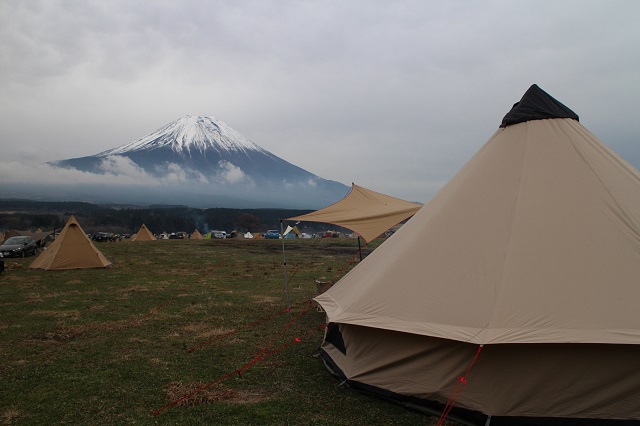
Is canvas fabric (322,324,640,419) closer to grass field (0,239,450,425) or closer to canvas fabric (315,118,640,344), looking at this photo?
canvas fabric (315,118,640,344)

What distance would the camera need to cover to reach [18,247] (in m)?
26.7

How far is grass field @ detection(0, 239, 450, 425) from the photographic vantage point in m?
5.61

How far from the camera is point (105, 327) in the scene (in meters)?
9.91

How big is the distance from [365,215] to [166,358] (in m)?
5.42

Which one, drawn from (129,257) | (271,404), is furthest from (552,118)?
(129,257)

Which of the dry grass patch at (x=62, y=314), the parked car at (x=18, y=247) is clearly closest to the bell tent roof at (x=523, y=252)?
the dry grass patch at (x=62, y=314)

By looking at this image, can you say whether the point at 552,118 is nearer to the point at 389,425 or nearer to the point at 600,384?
the point at 600,384

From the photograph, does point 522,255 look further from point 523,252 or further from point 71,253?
point 71,253

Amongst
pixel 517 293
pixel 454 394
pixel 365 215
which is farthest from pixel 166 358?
pixel 517 293

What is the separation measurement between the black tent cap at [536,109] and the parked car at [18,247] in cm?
2780

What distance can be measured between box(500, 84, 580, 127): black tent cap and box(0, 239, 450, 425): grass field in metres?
4.44

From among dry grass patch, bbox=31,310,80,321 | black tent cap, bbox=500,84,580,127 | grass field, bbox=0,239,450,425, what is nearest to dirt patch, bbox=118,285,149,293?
grass field, bbox=0,239,450,425

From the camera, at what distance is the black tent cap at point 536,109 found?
6.93 m

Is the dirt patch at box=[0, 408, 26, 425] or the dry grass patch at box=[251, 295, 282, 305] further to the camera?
the dry grass patch at box=[251, 295, 282, 305]
